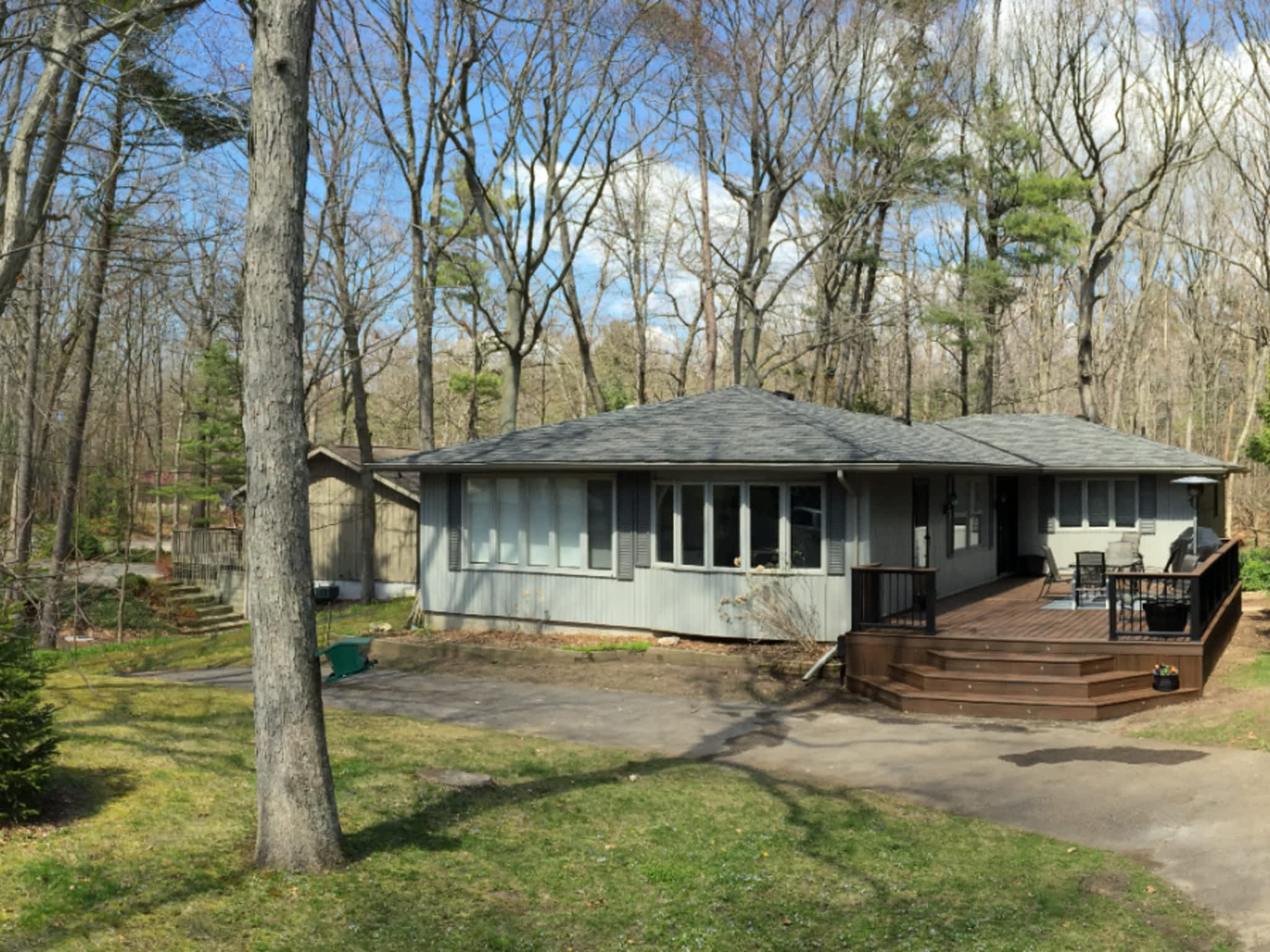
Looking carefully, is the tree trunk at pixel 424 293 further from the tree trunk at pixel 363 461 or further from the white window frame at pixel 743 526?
the white window frame at pixel 743 526

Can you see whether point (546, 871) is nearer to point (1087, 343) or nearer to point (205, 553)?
point (205, 553)

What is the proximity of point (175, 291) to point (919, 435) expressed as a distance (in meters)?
14.8

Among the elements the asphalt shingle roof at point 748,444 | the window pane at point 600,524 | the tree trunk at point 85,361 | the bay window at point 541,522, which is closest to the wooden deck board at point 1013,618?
the asphalt shingle roof at point 748,444

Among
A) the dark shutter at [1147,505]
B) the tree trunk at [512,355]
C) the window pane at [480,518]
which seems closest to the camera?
the window pane at [480,518]

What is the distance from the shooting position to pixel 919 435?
1945 cm

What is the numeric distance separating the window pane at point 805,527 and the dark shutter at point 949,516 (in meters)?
4.10

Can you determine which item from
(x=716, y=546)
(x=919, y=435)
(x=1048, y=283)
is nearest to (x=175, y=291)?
(x=716, y=546)

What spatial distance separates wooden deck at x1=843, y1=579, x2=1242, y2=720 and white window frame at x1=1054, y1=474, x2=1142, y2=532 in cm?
818

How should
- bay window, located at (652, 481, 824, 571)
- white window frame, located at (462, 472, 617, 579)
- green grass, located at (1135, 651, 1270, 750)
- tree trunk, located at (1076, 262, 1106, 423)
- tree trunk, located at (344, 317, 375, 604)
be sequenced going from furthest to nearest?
1. tree trunk, located at (1076, 262, 1106, 423)
2. tree trunk, located at (344, 317, 375, 604)
3. white window frame, located at (462, 472, 617, 579)
4. bay window, located at (652, 481, 824, 571)
5. green grass, located at (1135, 651, 1270, 750)

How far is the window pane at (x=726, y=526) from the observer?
49.4ft

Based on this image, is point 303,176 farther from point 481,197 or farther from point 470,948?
point 481,197

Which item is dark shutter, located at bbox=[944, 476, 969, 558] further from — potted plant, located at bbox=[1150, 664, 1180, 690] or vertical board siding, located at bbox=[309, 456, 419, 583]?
vertical board siding, located at bbox=[309, 456, 419, 583]

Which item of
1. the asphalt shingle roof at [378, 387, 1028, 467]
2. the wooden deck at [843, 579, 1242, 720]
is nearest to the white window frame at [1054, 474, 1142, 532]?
the asphalt shingle roof at [378, 387, 1028, 467]

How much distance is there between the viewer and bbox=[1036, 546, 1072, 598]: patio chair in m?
17.5
